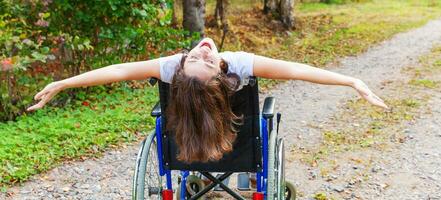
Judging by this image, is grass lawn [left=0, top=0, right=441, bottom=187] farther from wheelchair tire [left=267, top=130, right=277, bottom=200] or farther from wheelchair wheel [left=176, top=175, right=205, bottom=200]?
wheelchair tire [left=267, top=130, right=277, bottom=200]

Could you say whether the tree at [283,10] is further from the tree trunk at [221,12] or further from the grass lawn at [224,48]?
the tree trunk at [221,12]

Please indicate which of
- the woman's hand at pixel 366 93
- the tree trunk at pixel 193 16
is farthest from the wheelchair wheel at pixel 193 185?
the tree trunk at pixel 193 16

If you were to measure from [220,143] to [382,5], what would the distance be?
15906 mm

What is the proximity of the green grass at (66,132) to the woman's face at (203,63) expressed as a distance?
2364 mm

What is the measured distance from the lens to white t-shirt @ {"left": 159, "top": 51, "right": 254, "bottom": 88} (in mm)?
2656

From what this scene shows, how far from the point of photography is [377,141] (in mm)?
5129

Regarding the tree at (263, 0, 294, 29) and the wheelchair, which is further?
the tree at (263, 0, 294, 29)

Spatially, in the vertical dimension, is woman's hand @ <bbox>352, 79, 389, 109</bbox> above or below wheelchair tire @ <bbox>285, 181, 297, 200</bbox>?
above

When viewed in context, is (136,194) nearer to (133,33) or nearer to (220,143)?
(220,143)

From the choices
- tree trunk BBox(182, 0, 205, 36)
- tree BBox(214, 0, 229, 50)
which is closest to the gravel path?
tree trunk BBox(182, 0, 205, 36)

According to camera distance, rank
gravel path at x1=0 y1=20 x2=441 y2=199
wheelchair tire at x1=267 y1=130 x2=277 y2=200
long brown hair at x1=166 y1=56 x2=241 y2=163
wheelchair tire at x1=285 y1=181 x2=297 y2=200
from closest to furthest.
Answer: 1. long brown hair at x1=166 y1=56 x2=241 y2=163
2. wheelchair tire at x1=267 y1=130 x2=277 y2=200
3. wheelchair tire at x1=285 y1=181 x2=297 y2=200
4. gravel path at x1=0 y1=20 x2=441 y2=199

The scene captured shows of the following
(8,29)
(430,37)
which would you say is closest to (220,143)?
(8,29)

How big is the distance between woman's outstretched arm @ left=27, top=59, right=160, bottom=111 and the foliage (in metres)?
2.92

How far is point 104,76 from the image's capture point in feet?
8.69
